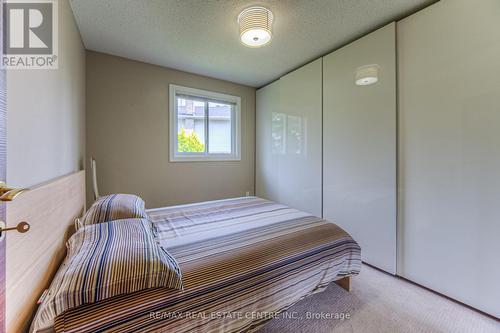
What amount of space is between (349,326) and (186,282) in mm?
1271

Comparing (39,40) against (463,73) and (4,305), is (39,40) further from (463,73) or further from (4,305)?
(463,73)

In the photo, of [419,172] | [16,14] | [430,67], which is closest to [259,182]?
[419,172]

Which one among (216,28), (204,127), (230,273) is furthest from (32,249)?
(204,127)

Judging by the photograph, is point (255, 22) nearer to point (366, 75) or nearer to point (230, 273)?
point (366, 75)

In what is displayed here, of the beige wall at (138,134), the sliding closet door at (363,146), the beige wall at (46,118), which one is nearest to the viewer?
the beige wall at (46,118)

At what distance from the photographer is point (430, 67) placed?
189 centimetres

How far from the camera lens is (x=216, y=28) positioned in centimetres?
223

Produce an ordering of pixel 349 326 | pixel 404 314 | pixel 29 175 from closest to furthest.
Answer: pixel 29 175
pixel 349 326
pixel 404 314

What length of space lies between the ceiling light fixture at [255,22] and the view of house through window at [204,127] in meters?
1.75

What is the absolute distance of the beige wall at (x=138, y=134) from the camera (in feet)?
9.07

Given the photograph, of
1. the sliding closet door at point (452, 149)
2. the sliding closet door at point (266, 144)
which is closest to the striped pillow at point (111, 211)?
the sliding closet door at point (266, 144)

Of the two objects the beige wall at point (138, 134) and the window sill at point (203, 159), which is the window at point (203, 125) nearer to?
the window sill at point (203, 159)

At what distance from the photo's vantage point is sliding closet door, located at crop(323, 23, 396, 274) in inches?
85.2

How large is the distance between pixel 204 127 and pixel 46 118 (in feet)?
8.19
